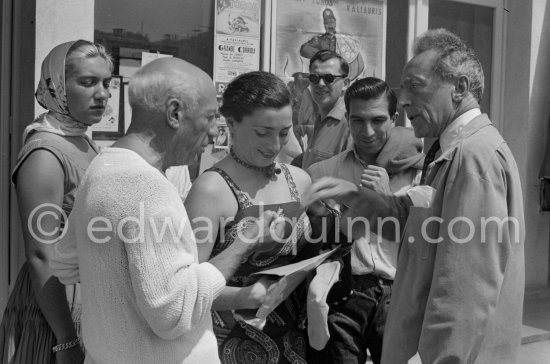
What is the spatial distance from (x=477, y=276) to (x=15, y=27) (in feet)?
11.7

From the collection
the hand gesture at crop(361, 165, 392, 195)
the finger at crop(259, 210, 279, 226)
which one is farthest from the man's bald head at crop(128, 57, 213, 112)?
the hand gesture at crop(361, 165, 392, 195)

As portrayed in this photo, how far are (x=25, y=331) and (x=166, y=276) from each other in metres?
1.14

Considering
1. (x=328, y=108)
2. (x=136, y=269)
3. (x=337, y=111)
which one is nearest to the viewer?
(x=136, y=269)

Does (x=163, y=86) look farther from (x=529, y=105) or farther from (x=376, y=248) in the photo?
(x=529, y=105)

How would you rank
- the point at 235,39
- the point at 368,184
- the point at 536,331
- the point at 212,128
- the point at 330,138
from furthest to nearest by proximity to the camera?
the point at 536,331, the point at 235,39, the point at 330,138, the point at 368,184, the point at 212,128

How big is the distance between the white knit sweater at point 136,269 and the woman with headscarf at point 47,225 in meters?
0.73

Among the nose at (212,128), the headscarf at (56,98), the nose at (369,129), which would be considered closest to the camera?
the nose at (212,128)

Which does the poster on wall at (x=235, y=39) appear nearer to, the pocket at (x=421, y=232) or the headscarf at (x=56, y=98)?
the headscarf at (x=56, y=98)

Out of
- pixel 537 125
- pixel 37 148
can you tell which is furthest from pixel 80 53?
pixel 537 125

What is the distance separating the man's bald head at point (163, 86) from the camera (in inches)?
72.5

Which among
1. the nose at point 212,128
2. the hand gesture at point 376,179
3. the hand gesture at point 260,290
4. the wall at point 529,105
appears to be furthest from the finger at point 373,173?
the wall at point 529,105

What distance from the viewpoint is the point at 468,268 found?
209cm

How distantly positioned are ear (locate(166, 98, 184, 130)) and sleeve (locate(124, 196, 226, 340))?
9.8 inches

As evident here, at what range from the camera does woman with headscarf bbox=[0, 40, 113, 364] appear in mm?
2451
